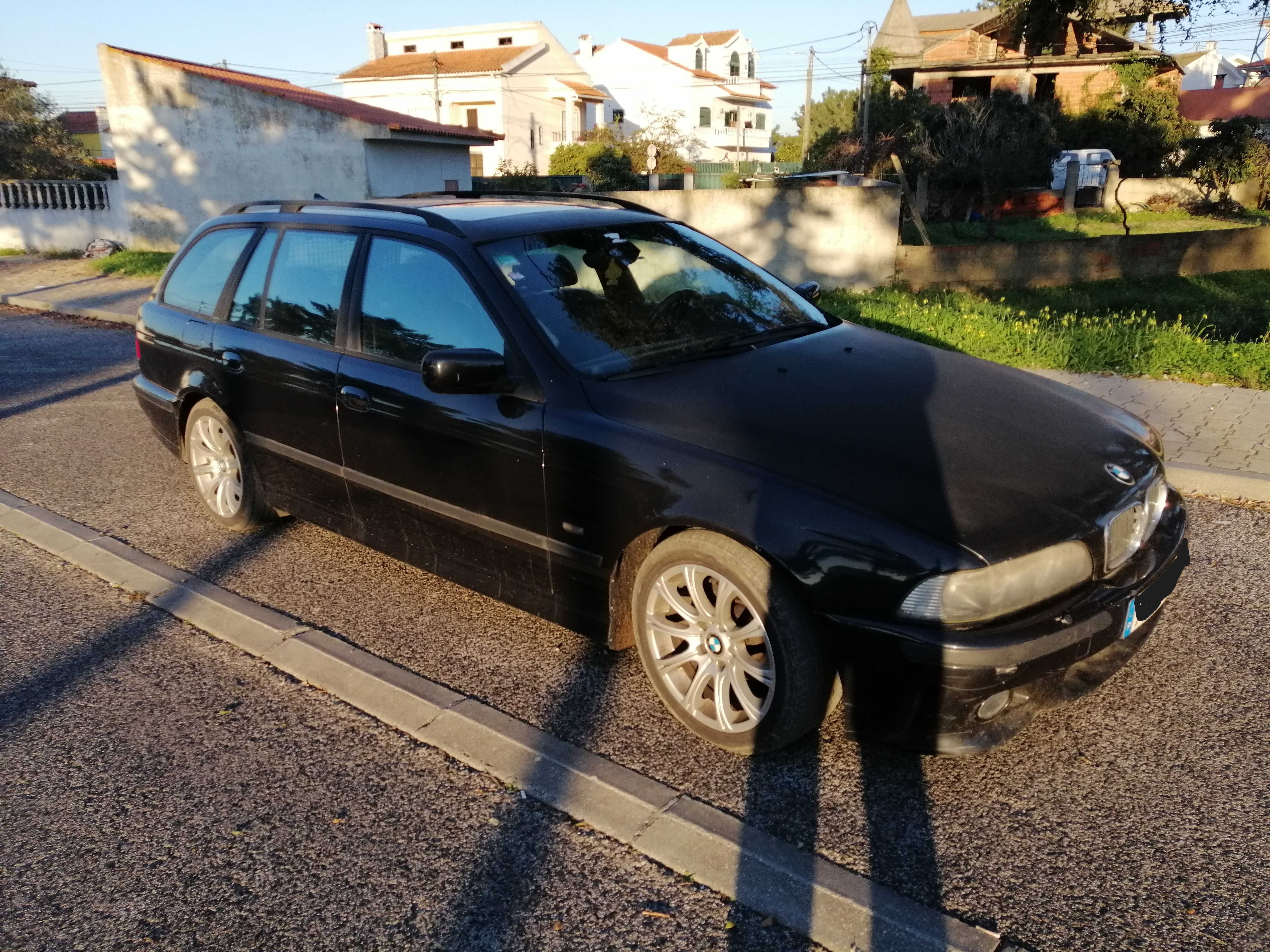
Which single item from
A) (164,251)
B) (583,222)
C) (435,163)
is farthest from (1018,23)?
(164,251)

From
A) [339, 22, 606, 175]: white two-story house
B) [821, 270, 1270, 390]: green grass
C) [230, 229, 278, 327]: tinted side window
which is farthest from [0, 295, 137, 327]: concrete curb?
[339, 22, 606, 175]: white two-story house

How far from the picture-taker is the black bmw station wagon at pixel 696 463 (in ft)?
9.30

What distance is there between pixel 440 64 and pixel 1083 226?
41657mm

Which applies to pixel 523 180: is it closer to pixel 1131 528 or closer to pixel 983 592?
pixel 1131 528

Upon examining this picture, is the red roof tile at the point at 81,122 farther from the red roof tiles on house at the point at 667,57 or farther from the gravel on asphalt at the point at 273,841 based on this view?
the gravel on asphalt at the point at 273,841

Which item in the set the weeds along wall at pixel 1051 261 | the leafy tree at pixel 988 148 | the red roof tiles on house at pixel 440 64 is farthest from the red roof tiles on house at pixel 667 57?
the weeds along wall at pixel 1051 261

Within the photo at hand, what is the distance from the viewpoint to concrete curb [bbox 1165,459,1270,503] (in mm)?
5387

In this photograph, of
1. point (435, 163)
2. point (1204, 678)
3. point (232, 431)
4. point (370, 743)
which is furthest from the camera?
point (435, 163)

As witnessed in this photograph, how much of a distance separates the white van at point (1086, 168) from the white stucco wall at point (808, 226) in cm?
1969

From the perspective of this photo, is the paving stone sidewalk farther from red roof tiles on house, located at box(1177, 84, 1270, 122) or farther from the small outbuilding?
red roof tiles on house, located at box(1177, 84, 1270, 122)

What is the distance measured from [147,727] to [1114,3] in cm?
1558

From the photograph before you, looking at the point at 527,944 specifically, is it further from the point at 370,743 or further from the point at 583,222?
the point at 583,222

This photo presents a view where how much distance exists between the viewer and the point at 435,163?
2370cm

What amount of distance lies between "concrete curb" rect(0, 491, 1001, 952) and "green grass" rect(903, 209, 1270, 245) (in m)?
14.6
